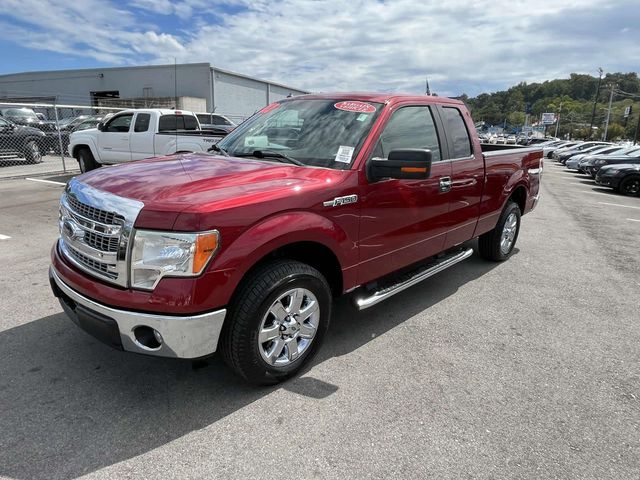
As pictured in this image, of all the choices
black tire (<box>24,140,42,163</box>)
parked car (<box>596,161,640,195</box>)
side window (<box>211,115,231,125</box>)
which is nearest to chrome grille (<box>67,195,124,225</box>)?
→ side window (<box>211,115,231,125</box>)

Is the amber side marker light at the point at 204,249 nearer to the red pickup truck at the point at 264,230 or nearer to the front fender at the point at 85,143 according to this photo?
the red pickup truck at the point at 264,230

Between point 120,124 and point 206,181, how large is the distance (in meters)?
10.7

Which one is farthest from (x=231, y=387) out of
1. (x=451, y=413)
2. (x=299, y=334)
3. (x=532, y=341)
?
(x=532, y=341)

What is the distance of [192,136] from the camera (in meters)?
10.3

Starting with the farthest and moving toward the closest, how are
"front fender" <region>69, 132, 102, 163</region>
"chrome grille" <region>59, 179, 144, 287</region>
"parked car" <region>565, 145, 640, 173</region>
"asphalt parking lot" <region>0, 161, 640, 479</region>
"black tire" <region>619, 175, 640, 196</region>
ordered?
"parked car" <region>565, 145, 640, 173</region> < "black tire" <region>619, 175, 640, 196</region> < "front fender" <region>69, 132, 102, 163</region> < "chrome grille" <region>59, 179, 144, 287</region> < "asphalt parking lot" <region>0, 161, 640, 479</region>

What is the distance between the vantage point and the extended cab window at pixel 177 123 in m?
11.4

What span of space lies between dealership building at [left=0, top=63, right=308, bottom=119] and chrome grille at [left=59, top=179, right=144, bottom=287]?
28.9 m

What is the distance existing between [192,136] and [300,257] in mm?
8197

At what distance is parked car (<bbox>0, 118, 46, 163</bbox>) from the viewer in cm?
1384

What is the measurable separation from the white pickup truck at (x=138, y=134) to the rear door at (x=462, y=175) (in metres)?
7.20

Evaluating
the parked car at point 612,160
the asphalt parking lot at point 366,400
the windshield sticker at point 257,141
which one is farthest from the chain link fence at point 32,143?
the parked car at point 612,160

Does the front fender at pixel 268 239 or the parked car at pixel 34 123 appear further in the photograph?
the parked car at pixel 34 123

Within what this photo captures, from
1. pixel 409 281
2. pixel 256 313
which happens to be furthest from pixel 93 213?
pixel 409 281

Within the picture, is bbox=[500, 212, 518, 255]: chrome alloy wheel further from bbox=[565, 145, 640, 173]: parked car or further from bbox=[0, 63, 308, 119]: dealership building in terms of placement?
bbox=[0, 63, 308, 119]: dealership building
